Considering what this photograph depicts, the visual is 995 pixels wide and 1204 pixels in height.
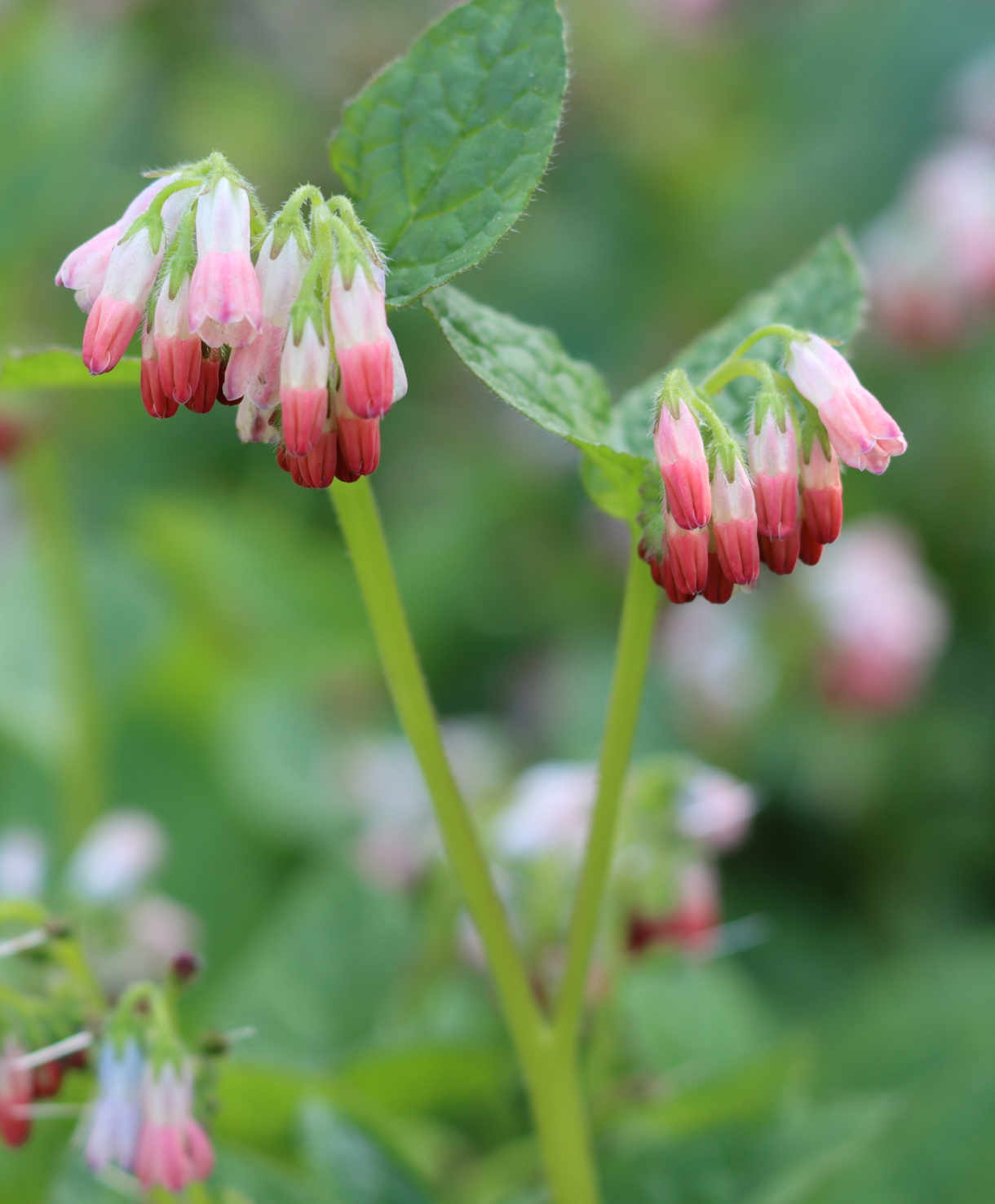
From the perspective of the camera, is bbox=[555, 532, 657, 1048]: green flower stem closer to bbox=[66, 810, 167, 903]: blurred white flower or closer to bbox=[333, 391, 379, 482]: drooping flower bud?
bbox=[333, 391, 379, 482]: drooping flower bud

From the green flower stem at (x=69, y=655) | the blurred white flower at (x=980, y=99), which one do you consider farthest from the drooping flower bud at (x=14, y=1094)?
the blurred white flower at (x=980, y=99)

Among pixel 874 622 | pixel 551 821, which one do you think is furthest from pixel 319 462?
pixel 874 622

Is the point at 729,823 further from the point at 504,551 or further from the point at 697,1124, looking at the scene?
the point at 504,551

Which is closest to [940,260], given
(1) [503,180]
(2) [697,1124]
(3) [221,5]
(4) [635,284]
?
(4) [635,284]

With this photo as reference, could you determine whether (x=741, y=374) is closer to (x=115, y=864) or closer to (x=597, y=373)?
(x=597, y=373)

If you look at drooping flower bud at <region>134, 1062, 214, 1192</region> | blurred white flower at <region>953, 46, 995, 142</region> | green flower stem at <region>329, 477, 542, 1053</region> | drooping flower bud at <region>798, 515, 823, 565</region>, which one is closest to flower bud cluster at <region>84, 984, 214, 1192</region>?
drooping flower bud at <region>134, 1062, 214, 1192</region>
